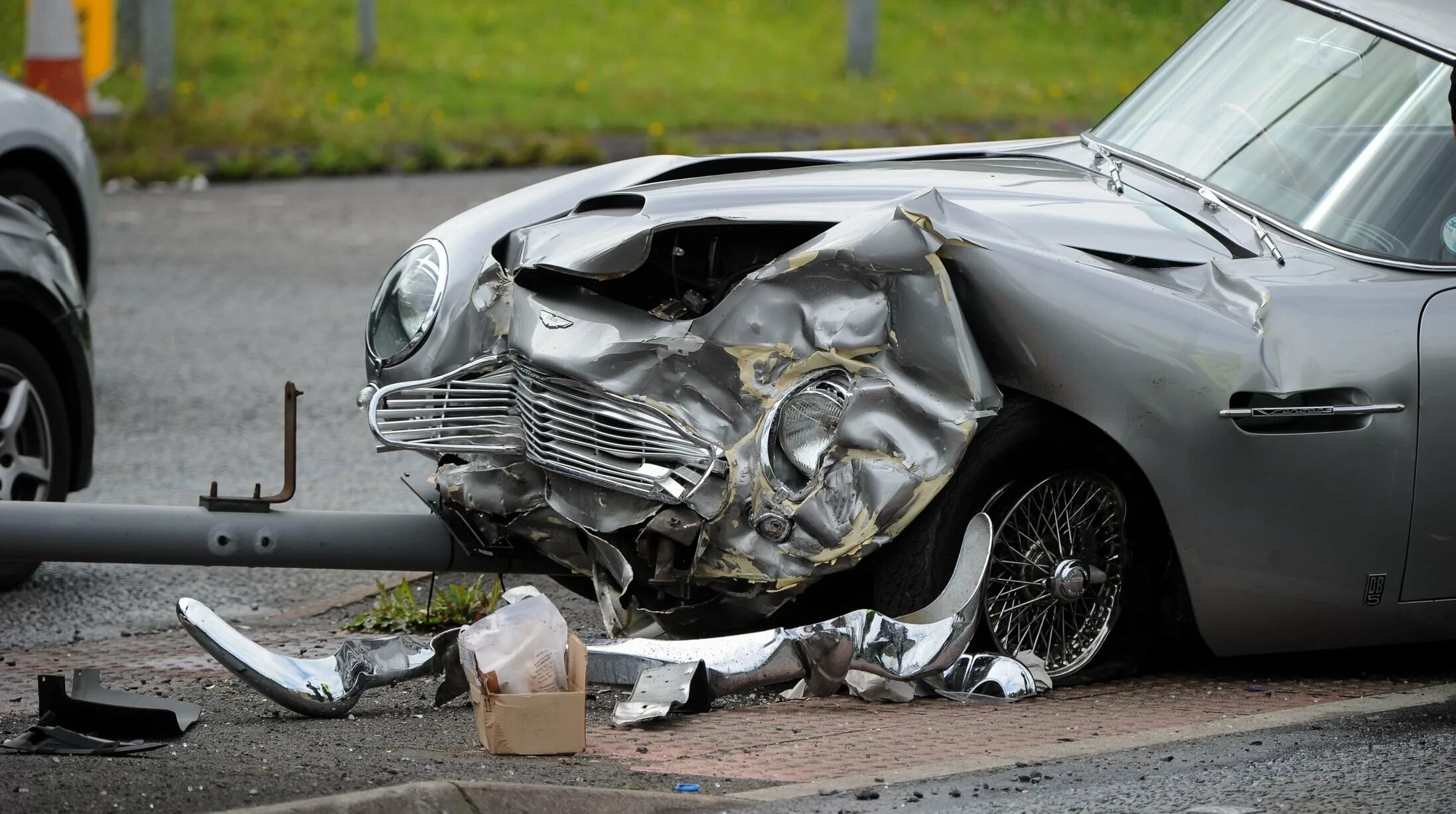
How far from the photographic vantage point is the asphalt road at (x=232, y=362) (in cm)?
616

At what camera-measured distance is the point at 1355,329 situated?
4.76 m

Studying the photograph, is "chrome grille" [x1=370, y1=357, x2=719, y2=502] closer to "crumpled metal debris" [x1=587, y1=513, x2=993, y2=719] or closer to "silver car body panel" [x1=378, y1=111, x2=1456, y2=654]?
"silver car body panel" [x1=378, y1=111, x2=1456, y2=654]

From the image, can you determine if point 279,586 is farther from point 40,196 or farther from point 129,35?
point 129,35

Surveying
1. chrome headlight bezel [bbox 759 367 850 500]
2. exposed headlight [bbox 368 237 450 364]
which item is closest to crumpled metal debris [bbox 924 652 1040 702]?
chrome headlight bezel [bbox 759 367 850 500]

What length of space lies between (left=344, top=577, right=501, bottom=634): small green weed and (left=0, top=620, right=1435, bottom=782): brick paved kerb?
0.32m

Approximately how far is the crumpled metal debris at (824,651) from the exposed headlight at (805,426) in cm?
36

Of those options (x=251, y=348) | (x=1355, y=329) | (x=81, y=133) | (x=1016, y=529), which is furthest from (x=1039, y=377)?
(x=251, y=348)

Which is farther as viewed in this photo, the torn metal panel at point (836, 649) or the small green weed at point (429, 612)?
the small green weed at point (429, 612)

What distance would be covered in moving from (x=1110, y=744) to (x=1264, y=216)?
158 cm

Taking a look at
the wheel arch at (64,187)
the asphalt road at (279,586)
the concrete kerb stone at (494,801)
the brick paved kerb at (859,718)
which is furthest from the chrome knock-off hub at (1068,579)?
the wheel arch at (64,187)

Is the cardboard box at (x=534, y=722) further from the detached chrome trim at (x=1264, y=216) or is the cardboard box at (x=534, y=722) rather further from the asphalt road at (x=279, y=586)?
the detached chrome trim at (x=1264, y=216)

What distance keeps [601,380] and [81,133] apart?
4418 mm

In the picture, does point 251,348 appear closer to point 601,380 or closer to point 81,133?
point 81,133

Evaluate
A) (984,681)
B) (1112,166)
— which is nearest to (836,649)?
(984,681)
